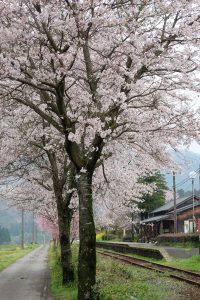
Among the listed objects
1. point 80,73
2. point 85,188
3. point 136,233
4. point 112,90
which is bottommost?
point 136,233

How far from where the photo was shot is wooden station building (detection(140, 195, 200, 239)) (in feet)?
174

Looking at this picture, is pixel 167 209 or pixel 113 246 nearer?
pixel 113 246

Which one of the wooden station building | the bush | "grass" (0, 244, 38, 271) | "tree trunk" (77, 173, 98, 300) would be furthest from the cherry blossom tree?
the wooden station building

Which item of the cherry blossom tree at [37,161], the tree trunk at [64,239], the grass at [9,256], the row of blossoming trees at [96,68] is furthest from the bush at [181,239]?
the row of blossoming trees at [96,68]

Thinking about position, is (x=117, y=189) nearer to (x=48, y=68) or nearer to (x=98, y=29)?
(x=48, y=68)

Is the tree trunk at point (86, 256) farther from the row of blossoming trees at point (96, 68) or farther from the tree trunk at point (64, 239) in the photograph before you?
the tree trunk at point (64, 239)

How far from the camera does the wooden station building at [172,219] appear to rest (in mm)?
53128

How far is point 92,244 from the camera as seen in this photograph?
38.7ft

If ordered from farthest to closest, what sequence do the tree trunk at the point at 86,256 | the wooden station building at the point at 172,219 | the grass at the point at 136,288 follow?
the wooden station building at the point at 172,219 → the tree trunk at the point at 86,256 → the grass at the point at 136,288

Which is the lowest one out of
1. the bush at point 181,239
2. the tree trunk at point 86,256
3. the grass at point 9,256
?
the grass at point 9,256

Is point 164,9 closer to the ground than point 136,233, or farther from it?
farther from it

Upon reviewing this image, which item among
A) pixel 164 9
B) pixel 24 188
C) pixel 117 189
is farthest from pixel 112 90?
pixel 24 188

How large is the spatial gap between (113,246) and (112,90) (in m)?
38.3

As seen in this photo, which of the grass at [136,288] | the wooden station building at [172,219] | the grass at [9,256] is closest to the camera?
the grass at [136,288]
